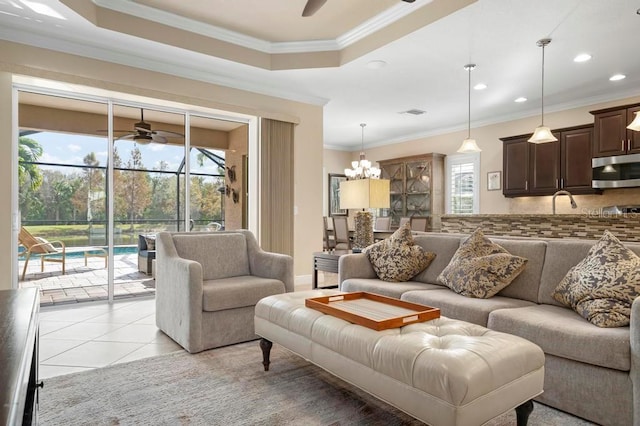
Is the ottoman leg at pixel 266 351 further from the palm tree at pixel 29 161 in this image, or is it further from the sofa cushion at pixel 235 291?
the palm tree at pixel 29 161

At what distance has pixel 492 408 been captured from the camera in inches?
57.3

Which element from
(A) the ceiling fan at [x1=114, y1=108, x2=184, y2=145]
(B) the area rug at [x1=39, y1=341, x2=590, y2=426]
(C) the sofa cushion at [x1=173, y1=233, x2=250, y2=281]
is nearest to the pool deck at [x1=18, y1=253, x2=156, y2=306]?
(A) the ceiling fan at [x1=114, y1=108, x2=184, y2=145]

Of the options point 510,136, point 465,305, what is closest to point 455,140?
point 510,136

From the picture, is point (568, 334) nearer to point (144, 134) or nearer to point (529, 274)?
point (529, 274)

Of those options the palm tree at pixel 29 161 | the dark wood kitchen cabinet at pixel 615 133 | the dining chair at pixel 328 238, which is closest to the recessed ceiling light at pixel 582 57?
the dark wood kitchen cabinet at pixel 615 133

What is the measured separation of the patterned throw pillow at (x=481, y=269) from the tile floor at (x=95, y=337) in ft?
6.94

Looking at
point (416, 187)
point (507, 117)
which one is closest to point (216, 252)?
point (416, 187)

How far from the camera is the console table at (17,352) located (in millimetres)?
635

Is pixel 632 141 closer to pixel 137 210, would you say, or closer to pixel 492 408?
pixel 492 408

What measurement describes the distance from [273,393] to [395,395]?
A: 2.78ft

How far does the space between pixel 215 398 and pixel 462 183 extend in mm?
6535

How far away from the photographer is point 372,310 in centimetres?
216

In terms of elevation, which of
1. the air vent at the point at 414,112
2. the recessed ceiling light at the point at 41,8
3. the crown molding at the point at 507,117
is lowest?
the crown molding at the point at 507,117

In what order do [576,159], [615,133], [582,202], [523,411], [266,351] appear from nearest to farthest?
[523,411] < [266,351] < [615,133] < [576,159] < [582,202]
